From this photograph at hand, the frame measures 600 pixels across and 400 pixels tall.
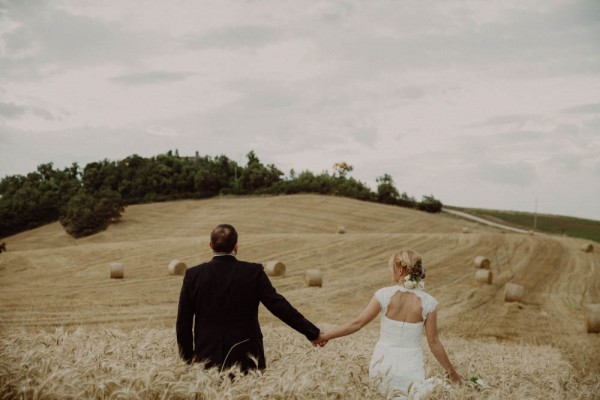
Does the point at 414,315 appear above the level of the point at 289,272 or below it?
above

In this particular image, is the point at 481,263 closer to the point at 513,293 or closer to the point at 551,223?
the point at 513,293

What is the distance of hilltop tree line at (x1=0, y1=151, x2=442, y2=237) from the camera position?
53344 millimetres

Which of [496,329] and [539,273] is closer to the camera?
[496,329]

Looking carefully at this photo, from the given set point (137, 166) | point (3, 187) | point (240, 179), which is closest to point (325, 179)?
point (240, 179)

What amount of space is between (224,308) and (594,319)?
44.8 ft

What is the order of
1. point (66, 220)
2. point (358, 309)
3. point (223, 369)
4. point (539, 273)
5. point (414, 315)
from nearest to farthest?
point (223, 369), point (414, 315), point (358, 309), point (539, 273), point (66, 220)

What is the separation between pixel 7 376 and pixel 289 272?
722 inches

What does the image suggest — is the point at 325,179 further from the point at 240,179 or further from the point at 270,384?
the point at 270,384

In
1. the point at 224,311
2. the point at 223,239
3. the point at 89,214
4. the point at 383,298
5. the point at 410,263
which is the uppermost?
the point at 223,239

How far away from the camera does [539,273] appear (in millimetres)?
24203

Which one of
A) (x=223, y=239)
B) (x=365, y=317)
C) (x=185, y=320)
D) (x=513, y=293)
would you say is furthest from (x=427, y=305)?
(x=513, y=293)

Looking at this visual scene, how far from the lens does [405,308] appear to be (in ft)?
17.6

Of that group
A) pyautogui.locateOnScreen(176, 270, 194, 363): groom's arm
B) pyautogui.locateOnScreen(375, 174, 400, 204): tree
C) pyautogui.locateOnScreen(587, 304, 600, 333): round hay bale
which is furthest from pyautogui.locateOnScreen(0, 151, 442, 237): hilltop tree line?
pyautogui.locateOnScreen(176, 270, 194, 363): groom's arm

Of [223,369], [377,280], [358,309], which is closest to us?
[223,369]
